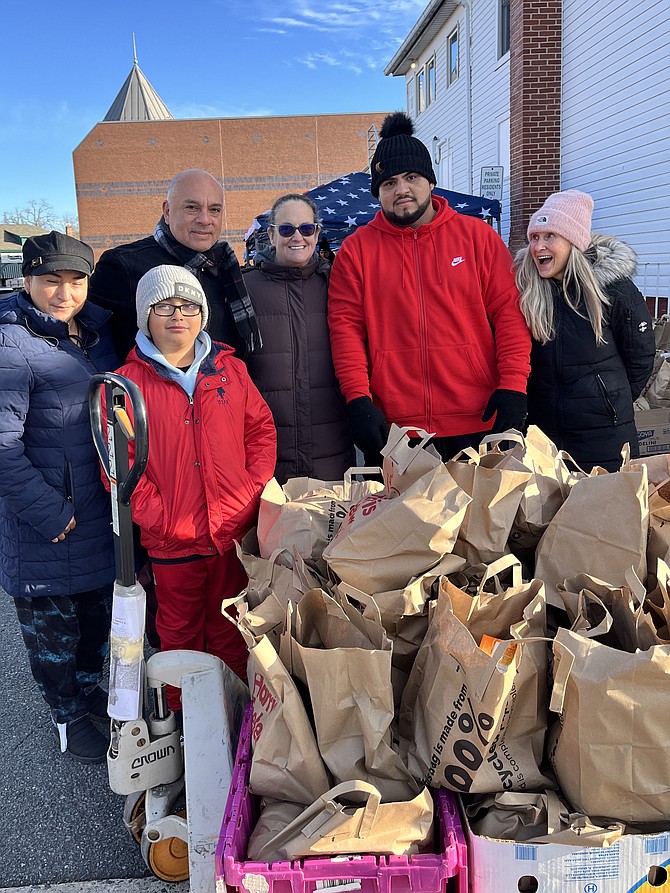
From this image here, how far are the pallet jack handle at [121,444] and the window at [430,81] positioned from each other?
20.6 m

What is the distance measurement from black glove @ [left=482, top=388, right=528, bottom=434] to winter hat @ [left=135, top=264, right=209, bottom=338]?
4.32 ft

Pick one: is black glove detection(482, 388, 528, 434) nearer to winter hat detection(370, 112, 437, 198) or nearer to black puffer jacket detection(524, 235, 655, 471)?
black puffer jacket detection(524, 235, 655, 471)

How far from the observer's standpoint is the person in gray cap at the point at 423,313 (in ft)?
9.89

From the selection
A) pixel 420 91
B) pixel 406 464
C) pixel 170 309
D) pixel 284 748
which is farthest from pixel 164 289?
pixel 420 91

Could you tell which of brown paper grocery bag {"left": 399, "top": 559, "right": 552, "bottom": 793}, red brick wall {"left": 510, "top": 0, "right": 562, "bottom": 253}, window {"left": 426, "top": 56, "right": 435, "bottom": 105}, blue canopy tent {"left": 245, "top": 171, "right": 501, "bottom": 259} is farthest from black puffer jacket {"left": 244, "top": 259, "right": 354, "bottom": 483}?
window {"left": 426, "top": 56, "right": 435, "bottom": 105}

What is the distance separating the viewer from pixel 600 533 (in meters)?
1.77

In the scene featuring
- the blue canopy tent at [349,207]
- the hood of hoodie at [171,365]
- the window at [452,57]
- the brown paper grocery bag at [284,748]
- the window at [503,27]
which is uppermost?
the window at [452,57]

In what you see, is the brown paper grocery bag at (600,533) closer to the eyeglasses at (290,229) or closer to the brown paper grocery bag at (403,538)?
the brown paper grocery bag at (403,538)

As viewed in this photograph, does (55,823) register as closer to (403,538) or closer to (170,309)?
(403,538)

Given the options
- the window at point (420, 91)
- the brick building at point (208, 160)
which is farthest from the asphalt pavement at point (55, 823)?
the brick building at point (208, 160)

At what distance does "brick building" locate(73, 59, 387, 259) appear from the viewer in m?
39.6

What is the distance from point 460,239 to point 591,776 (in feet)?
7.50

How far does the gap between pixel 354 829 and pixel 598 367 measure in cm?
237

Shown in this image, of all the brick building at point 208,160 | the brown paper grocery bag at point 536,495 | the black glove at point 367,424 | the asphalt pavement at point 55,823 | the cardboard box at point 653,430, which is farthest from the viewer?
the brick building at point 208,160
